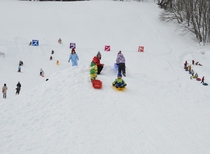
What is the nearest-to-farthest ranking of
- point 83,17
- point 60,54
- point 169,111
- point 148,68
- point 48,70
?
point 169,111 < point 148,68 < point 48,70 < point 60,54 < point 83,17

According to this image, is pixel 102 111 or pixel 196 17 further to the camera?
pixel 196 17

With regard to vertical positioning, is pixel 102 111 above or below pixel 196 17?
below

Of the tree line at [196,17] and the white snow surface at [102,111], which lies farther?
the tree line at [196,17]

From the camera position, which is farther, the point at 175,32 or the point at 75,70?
the point at 175,32

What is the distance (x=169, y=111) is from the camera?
38.1 ft

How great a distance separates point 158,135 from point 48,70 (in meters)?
19.6

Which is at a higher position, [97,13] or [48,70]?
[97,13]

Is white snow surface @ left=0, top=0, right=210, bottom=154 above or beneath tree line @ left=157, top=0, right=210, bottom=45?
beneath

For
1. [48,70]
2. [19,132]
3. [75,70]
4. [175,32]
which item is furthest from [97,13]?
[19,132]

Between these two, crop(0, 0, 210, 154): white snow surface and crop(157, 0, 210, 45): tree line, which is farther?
crop(157, 0, 210, 45): tree line

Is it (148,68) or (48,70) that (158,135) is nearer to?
(148,68)

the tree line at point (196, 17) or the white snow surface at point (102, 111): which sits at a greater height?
the tree line at point (196, 17)

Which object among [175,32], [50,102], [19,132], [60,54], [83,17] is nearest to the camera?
[19,132]

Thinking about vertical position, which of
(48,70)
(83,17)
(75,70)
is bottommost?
(48,70)
